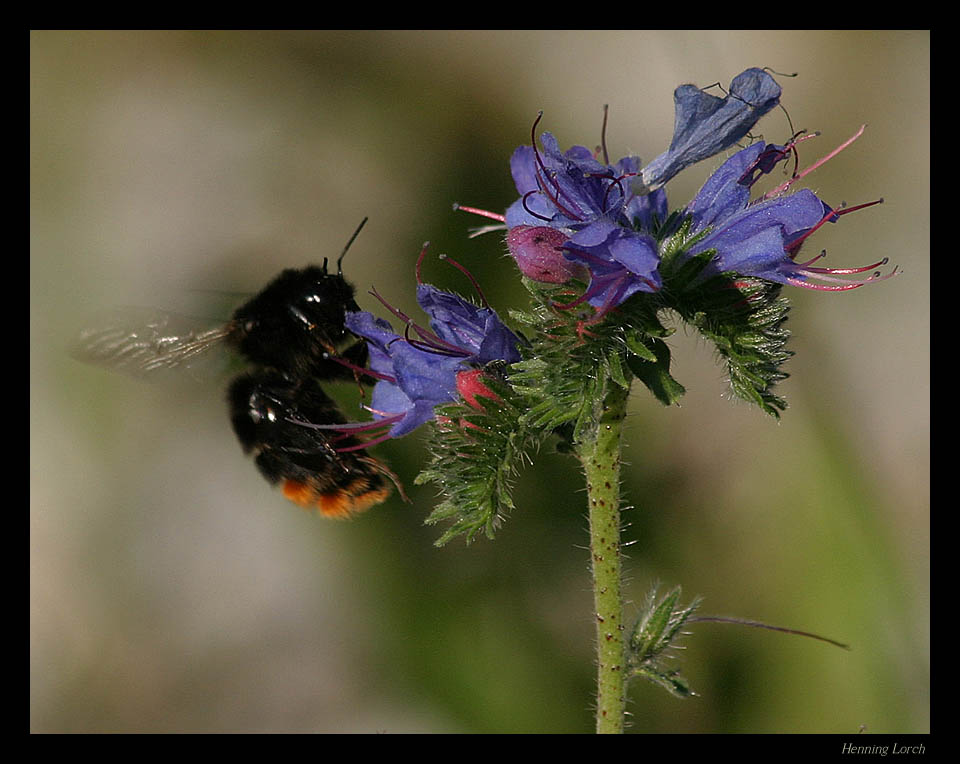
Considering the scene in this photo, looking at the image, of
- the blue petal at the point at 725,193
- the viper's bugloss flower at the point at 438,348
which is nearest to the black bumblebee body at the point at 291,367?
the viper's bugloss flower at the point at 438,348

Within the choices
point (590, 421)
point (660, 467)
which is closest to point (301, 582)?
point (660, 467)

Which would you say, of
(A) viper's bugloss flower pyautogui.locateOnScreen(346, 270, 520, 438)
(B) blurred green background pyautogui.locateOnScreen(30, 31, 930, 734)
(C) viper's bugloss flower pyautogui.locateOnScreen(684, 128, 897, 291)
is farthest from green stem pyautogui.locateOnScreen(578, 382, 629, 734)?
(B) blurred green background pyautogui.locateOnScreen(30, 31, 930, 734)

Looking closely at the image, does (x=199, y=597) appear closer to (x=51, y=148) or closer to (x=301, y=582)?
(x=301, y=582)

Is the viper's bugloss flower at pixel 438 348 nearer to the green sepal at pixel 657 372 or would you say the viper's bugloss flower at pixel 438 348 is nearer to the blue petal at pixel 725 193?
the green sepal at pixel 657 372

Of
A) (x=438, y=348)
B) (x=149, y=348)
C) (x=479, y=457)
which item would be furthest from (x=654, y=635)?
(x=149, y=348)

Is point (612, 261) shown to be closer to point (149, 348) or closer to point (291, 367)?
point (291, 367)
